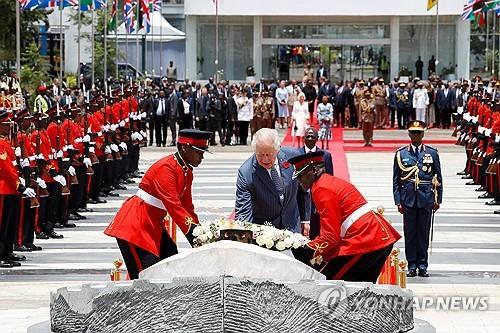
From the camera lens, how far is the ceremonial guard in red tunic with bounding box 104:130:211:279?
1186 cm

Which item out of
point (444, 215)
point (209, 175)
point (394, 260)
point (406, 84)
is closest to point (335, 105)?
point (406, 84)

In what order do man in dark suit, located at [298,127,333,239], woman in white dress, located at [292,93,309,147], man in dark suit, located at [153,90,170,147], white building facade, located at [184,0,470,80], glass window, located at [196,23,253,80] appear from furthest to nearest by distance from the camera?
glass window, located at [196,23,253,80]
white building facade, located at [184,0,470,80]
man in dark suit, located at [153,90,170,147]
woman in white dress, located at [292,93,309,147]
man in dark suit, located at [298,127,333,239]

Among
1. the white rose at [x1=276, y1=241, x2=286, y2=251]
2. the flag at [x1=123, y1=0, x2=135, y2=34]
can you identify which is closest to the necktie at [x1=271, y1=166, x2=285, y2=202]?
the white rose at [x1=276, y1=241, x2=286, y2=251]

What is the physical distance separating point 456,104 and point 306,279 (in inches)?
1603

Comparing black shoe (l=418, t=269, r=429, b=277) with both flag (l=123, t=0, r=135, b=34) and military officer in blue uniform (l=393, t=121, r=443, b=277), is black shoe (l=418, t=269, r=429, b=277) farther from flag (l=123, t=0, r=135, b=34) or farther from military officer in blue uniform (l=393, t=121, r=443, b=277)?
flag (l=123, t=0, r=135, b=34)

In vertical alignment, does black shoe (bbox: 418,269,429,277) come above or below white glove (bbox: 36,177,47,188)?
below

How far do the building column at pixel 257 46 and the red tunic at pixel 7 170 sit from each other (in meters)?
50.3

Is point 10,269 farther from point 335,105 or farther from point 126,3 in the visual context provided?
point 335,105

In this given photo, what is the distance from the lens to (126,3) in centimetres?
4497

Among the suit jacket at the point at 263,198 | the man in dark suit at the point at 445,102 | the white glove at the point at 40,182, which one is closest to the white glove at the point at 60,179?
the white glove at the point at 40,182

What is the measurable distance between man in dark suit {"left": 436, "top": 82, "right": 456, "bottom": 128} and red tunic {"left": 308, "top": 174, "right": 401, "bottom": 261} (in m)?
39.8

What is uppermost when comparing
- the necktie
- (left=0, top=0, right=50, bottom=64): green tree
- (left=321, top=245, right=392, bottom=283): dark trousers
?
(left=0, top=0, right=50, bottom=64): green tree

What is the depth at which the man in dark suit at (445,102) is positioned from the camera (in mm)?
50844

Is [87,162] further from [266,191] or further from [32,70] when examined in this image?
[32,70]
